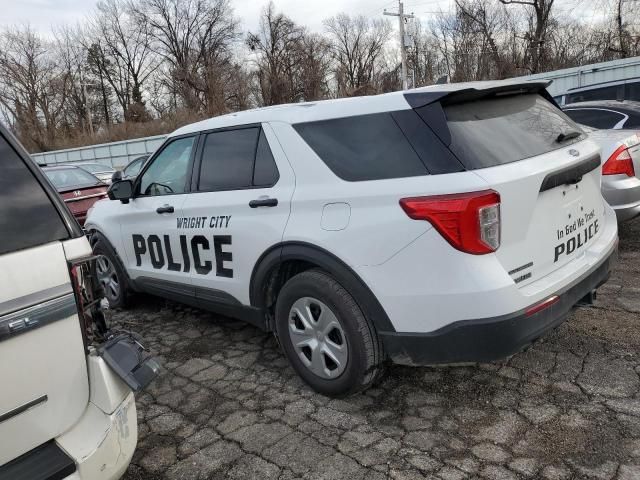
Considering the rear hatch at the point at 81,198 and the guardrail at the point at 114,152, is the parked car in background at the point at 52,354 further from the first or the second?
the guardrail at the point at 114,152

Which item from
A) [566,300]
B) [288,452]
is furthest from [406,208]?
[288,452]

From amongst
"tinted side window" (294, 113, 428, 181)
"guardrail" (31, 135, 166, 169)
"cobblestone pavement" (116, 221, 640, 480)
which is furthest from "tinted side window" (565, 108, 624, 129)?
"guardrail" (31, 135, 166, 169)

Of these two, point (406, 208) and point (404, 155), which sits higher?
point (404, 155)

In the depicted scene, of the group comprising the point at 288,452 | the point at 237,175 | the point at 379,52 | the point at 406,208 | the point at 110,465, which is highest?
the point at 379,52

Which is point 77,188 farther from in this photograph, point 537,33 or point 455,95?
point 537,33

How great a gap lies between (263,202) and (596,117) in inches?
219

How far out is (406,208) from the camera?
2523 mm

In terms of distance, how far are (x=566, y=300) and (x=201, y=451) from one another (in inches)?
82.3

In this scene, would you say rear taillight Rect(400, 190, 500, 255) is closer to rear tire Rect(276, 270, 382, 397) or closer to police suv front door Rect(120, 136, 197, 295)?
rear tire Rect(276, 270, 382, 397)

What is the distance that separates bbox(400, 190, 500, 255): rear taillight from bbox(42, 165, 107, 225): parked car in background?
670 centimetres

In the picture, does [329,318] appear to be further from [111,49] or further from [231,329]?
[111,49]

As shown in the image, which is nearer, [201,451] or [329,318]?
[201,451]

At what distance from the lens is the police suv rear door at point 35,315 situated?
1.62 meters

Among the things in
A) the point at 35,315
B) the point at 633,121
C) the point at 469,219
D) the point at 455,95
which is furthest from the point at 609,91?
the point at 35,315
